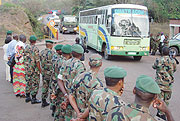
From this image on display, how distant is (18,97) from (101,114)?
16.6ft

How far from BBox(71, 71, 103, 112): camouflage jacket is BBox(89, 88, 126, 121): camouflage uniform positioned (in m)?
0.50

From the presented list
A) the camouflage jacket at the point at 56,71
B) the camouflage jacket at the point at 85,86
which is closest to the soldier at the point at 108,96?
the camouflage jacket at the point at 85,86

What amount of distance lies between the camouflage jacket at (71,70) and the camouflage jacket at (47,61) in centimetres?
168

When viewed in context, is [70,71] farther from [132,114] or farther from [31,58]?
[31,58]

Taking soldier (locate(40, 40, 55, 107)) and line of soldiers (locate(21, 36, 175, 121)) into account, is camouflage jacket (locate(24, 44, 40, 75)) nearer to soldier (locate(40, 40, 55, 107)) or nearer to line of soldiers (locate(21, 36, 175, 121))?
line of soldiers (locate(21, 36, 175, 121))

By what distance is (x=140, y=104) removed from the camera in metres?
2.11

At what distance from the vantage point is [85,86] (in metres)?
3.12

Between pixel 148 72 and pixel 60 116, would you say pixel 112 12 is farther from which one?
pixel 60 116

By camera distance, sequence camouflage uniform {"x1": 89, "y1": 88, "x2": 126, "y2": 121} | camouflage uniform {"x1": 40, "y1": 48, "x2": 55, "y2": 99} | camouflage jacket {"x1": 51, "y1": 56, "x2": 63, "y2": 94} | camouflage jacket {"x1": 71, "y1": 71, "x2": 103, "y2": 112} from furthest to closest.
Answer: camouflage uniform {"x1": 40, "y1": 48, "x2": 55, "y2": 99}
camouflage jacket {"x1": 51, "y1": 56, "x2": 63, "y2": 94}
camouflage jacket {"x1": 71, "y1": 71, "x2": 103, "y2": 112}
camouflage uniform {"x1": 89, "y1": 88, "x2": 126, "y2": 121}

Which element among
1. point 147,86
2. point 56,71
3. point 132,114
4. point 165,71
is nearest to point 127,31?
point 165,71

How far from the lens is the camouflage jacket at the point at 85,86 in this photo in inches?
122

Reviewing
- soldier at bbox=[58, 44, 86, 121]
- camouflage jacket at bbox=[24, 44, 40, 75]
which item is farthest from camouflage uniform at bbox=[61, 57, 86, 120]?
camouflage jacket at bbox=[24, 44, 40, 75]

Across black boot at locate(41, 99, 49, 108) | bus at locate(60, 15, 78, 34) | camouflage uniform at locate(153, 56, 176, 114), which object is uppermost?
bus at locate(60, 15, 78, 34)

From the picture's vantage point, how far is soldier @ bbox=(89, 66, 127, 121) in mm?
2459
